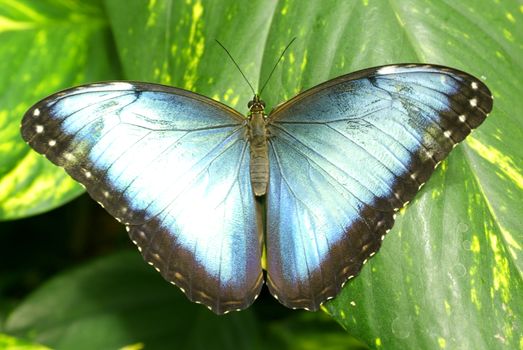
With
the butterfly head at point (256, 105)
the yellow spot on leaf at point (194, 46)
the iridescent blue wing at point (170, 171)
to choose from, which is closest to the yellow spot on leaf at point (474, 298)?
the iridescent blue wing at point (170, 171)

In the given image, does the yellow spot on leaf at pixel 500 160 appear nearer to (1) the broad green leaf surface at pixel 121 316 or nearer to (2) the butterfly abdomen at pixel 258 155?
(2) the butterfly abdomen at pixel 258 155

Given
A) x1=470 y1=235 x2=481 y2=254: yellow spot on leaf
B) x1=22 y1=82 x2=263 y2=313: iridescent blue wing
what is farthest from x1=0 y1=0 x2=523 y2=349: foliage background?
x1=22 y1=82 x2=263 y2=313: iridescent blue wing

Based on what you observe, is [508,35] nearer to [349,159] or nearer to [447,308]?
[349,159]

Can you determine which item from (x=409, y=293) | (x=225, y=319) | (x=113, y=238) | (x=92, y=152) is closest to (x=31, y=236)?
(x=113, y=238)

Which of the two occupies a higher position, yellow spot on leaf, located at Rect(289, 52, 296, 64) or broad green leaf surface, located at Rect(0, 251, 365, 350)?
yellow spot on leaf, located at Rect(289, 52, 296, 64)

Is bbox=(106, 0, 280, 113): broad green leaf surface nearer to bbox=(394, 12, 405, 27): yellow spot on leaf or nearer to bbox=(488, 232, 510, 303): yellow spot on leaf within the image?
bbox=(394, 12, 405, 27): yellow spot on leaf
